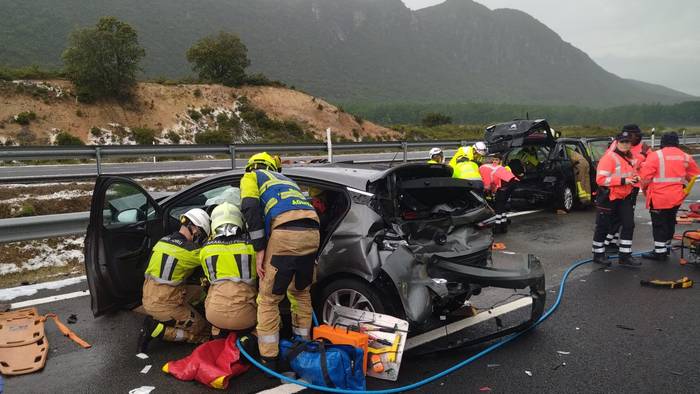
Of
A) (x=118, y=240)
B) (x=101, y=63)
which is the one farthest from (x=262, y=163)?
(x=101, y=63)

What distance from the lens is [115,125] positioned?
3497cm

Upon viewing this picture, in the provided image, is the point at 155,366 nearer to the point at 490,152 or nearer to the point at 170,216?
the point at 170,216

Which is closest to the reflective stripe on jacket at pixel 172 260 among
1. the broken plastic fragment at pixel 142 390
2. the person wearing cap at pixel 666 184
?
the broken plastic fragment at pixel 142 390

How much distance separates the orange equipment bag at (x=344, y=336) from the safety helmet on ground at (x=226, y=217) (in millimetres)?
998

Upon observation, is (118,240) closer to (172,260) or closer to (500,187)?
(172,260)

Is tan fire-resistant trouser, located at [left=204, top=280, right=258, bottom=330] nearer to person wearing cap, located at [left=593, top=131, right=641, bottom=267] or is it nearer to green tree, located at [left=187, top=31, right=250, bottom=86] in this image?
person wearing cap, located at [left=593, top=131, right=641, bottom=267]

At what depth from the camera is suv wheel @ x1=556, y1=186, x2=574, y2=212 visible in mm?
10633

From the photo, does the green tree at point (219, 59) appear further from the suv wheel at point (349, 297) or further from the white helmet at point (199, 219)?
the suv wheel at point (349, 297)

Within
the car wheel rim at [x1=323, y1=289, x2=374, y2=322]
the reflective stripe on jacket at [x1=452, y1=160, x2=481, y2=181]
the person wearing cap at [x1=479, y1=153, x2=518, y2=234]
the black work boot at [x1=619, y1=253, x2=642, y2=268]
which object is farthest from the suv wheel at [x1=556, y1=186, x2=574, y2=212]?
the car wheel rim at [x1=323, y1=289, x2=374, y2=322]

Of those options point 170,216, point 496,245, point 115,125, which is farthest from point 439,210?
point 115,125

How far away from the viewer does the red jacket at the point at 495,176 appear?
866cm

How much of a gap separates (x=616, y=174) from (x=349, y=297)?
4535 mm

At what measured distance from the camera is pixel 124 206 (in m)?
4.48

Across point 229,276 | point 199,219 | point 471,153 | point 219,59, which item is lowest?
point 229,276
